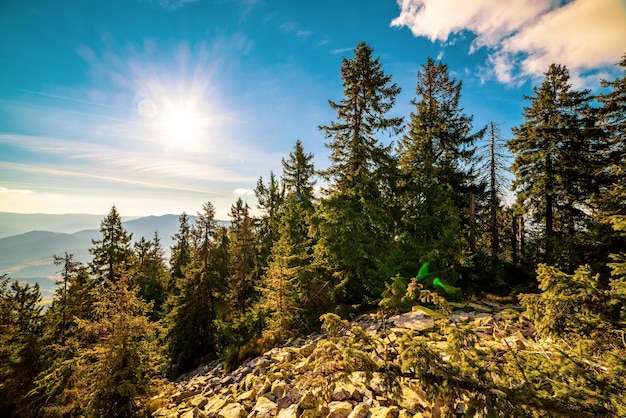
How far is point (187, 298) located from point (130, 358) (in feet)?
47.0

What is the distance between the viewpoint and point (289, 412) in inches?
297

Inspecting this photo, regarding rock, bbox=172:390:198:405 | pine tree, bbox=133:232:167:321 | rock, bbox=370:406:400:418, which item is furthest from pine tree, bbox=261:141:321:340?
pine tree, bbox=133:232:167:321

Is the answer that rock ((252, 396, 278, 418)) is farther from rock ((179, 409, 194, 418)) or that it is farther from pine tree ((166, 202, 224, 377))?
pine tree ((166, 202, 224, 377))

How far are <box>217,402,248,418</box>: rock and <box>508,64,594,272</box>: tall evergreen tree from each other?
17.6 m

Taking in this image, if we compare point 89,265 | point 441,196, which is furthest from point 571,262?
point 89,265

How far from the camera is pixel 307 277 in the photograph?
51.4ft

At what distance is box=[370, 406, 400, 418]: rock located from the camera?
6020 mm

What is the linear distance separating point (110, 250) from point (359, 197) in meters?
21.6

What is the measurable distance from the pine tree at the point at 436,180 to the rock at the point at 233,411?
9.23m

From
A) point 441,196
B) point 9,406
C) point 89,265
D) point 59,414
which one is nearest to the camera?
point 59,414

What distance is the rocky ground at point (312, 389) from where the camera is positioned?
6152mm

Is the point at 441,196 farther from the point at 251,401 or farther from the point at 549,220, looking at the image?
the point at 251,401

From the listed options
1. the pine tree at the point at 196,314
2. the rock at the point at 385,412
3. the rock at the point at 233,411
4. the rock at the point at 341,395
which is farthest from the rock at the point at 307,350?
the pine tree at the point at 196,314

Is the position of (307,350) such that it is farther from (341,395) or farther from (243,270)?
(243,270)
